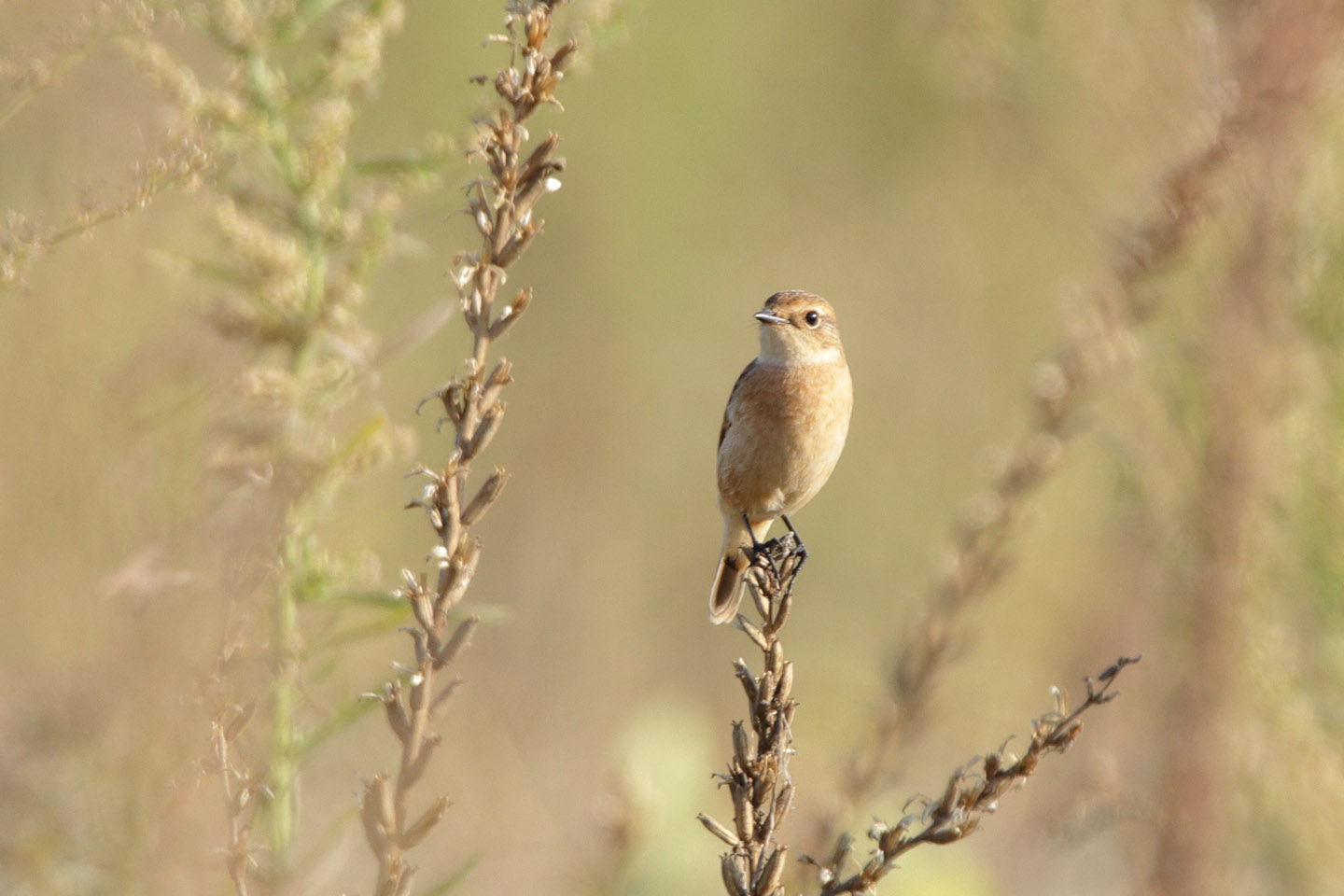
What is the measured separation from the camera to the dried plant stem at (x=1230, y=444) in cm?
223

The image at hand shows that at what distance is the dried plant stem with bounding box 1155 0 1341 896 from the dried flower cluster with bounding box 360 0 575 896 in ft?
4.12

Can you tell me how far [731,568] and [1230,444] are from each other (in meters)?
2.65

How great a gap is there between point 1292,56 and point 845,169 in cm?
745

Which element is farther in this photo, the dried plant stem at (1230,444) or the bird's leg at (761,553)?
the bird's leg at (761,553)

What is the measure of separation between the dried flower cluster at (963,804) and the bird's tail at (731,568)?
271 cm

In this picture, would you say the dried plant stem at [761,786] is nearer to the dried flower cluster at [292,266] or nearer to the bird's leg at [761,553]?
the bird's leg at [761,553]

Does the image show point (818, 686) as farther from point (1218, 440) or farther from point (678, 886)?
point (1218, 440)

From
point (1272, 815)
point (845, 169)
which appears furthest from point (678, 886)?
point (845, 169)

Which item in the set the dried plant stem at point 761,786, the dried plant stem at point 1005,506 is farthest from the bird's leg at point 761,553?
the dried plant stem at point 761,786

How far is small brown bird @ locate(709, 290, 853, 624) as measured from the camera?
437 centimetres

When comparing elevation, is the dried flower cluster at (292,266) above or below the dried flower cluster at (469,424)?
above

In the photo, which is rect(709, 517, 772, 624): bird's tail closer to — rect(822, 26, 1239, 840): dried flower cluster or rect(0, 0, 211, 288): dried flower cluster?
rect(822, 26, 1239, 840): dried flower cluster

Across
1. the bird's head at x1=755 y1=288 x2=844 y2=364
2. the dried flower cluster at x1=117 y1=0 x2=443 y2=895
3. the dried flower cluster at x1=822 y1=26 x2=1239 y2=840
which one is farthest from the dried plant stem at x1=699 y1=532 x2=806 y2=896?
the bird's head at x1=755 y1=288 x2=844 y2=364

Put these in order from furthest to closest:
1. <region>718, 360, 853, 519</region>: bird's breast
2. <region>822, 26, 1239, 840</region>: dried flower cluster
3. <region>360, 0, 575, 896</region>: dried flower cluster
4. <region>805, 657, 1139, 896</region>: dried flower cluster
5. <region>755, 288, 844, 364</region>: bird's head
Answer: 1. <region>755, 288, 844, 364</region>: bird's head
2. <region>718, 360, 853, 519</region>: bird's breast
3. <region>822, 26, 1239, 840</region>: dried flower cluster
4. <region>805, 657, 1139, 896</region>: dried flower cluster
5. <region>360, 0, 575, 896</region>: dried flower cluster
